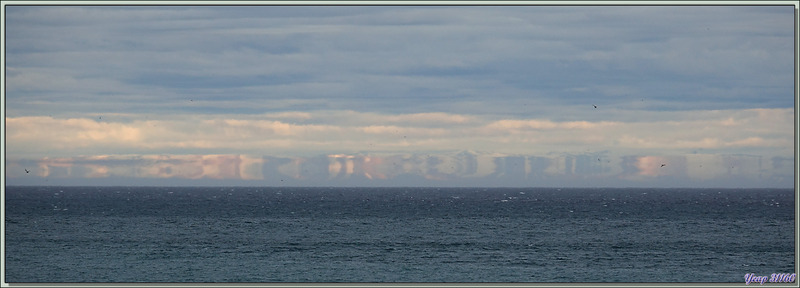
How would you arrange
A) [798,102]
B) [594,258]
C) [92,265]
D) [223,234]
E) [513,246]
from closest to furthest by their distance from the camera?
[798,102] < [92,265] < [594,258] < [513,246] < [223,234]

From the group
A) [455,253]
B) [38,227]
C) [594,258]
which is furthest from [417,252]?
[38,227]

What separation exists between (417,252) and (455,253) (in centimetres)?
372

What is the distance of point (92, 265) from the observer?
215 ft

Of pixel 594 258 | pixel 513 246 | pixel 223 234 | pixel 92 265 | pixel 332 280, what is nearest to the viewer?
pixel 332 280

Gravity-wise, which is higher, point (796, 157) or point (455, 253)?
point (796, 157)

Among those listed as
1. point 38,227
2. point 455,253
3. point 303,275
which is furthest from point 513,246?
point 38,227

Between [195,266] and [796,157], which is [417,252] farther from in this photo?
[796,157]

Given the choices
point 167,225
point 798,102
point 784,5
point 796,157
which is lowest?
point 167,225

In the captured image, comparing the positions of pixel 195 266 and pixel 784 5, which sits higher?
pixel 784 5

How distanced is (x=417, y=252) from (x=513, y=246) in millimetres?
10810

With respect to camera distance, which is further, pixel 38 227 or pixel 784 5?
pixel 38 227

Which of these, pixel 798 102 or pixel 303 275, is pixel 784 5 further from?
pixel 303 275

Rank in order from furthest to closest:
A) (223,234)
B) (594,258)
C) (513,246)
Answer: (223,234) < (513,246) < (594,258)

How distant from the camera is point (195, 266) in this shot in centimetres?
6612
